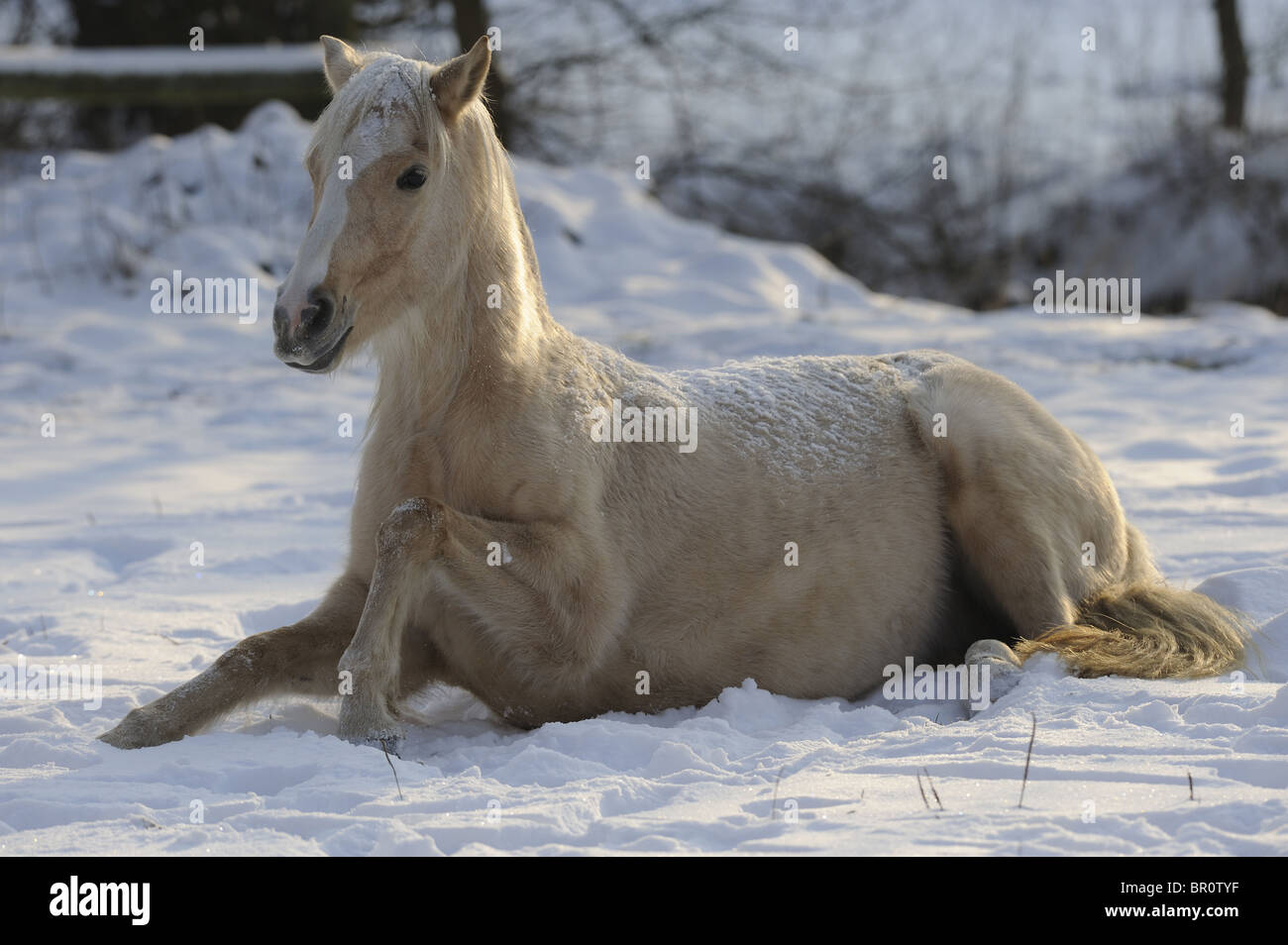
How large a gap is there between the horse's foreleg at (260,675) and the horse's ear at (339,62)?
4.86 ft

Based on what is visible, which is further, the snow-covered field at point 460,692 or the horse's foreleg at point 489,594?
the horse's foreleg at point 489,594

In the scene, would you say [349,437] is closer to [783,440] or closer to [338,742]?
[783,440]

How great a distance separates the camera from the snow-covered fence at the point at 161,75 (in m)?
11.8

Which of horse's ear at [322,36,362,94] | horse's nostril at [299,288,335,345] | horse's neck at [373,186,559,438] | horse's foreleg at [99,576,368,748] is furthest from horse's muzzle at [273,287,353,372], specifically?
horse's ear at [322,36,362,94]

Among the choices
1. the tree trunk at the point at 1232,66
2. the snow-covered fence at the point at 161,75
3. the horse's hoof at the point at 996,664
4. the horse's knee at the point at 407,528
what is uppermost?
the tree trunk at the point at 1232,66

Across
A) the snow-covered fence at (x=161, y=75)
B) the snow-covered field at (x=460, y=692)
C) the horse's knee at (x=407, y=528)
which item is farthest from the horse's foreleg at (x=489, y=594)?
the snow-covered fence at (x=161, y=75)

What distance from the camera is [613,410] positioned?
4141 mm

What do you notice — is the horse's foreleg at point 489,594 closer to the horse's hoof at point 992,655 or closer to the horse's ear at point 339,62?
the horse's hoof at point 992,655

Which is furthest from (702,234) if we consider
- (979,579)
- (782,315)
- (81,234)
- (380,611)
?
(380,611)

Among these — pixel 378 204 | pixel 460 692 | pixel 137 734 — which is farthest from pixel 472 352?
pixel 137 734

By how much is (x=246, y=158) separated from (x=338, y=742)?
32.1 feet

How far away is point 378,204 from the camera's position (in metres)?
3.59

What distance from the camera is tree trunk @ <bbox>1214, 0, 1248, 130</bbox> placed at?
52.0 ft

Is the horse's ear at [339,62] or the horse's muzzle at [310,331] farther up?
the horse's ear at [339,62]
